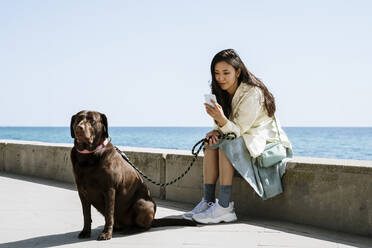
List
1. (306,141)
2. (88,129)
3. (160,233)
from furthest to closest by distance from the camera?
(306,141) < (160,233) < (88,129)

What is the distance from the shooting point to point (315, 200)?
421 cm

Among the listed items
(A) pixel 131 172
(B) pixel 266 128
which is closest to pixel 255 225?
(B) pixel 266 128

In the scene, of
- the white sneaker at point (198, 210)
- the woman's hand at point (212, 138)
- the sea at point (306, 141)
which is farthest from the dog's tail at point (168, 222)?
the sea at point (306, 141)

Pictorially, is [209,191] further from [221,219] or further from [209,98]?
[209,98]

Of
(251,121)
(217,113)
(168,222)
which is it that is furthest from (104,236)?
(251,121)

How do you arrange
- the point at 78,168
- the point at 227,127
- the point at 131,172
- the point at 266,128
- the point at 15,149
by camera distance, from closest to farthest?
the point at 78,168, the point at 131,172, the point at 227,127, the point at 266,128, the point at 15,149

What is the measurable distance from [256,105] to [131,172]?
137 cm

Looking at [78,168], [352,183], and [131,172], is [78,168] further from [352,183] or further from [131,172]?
[352,183]

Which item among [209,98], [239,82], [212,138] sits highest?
[239,82]

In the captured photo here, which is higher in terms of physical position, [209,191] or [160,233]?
[209,191]

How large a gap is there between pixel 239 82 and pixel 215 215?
1.36 metres

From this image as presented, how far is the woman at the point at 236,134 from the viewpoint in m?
4.21

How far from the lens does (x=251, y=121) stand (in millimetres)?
4258

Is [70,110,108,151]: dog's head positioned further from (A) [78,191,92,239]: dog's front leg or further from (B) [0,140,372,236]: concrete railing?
(B) [0,140,372,236]: concrete railing
